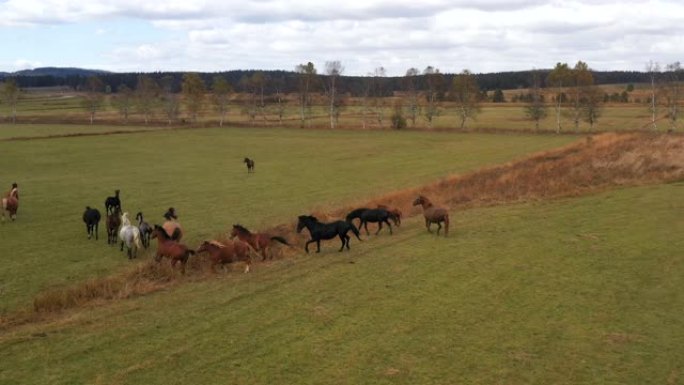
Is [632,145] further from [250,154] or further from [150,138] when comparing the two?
[150,138]

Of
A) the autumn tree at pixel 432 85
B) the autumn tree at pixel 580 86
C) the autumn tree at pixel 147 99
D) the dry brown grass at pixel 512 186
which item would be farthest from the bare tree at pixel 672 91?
the autumn tree at pixel 147 99

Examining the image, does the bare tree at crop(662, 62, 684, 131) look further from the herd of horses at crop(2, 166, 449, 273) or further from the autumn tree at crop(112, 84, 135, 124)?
the autumn tree at crop(112, 84, 135, 124)

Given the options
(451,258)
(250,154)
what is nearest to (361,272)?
(451,258)

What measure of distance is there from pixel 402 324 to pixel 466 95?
90351mm

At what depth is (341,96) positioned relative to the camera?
11775 centimetres

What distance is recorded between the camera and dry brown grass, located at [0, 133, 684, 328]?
49.0 ft

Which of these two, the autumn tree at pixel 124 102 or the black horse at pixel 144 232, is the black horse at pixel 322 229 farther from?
the autumn tree at pixel 124 102

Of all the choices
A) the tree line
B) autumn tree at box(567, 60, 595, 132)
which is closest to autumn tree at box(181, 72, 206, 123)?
the tree line

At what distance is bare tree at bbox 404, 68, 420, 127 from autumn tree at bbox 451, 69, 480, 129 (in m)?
7.17

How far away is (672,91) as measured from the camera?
86.2 metres

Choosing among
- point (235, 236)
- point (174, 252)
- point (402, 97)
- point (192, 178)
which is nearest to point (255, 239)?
point (235, 236)

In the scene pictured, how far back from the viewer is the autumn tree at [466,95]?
97.8 meters

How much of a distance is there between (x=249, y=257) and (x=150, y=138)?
198ft

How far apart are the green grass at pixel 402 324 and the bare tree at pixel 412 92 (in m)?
86.6
